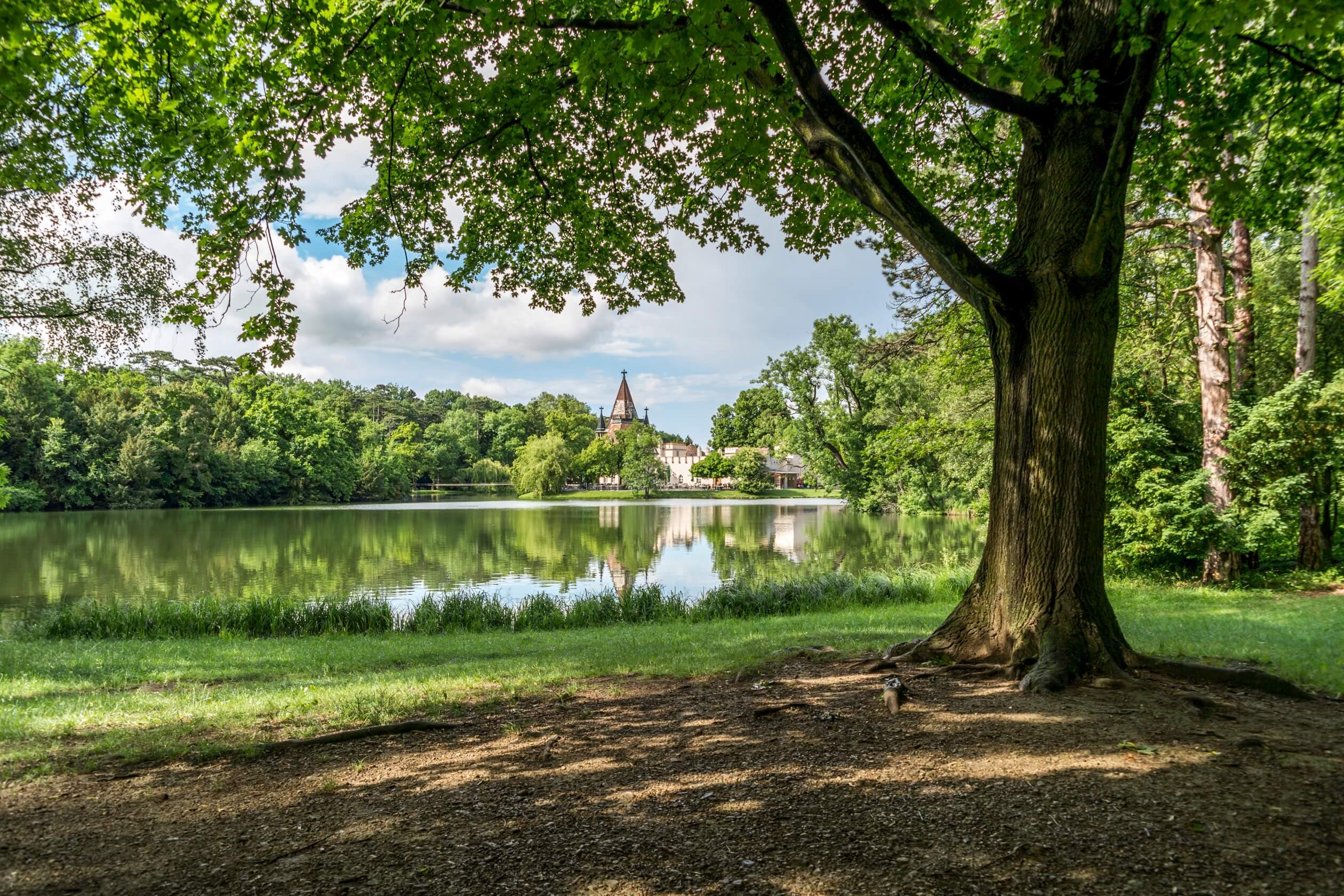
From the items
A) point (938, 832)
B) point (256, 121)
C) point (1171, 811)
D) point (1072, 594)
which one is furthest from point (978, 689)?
point (256, 121)

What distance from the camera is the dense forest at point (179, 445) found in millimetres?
33281

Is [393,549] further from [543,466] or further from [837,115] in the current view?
[543,466]

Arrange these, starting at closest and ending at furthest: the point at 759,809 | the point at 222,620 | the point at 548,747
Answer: the point at 759,809
the point at 548,747
the point at 222,620

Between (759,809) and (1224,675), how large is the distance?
12.7 ft

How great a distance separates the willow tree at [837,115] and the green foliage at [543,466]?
58.5 meters

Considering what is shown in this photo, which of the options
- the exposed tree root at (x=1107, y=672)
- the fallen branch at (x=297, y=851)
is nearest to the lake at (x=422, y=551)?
the exposed tree root at (x=1107, y=672)

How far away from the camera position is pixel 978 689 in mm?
4676

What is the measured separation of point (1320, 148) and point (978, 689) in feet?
19.2

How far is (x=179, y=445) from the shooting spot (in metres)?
49.5

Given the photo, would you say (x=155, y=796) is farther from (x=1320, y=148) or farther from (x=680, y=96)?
(x=1320, y=148)

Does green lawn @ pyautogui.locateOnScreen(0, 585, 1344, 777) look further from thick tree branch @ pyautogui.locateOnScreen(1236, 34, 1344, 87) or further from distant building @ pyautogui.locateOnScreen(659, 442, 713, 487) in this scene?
distant building @ pyautogui.locateOnScreen(659, 442, 713, 487)

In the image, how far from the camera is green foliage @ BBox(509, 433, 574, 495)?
215 feet

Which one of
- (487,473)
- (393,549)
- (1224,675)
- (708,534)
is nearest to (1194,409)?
(1224,675)

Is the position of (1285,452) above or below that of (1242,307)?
below
